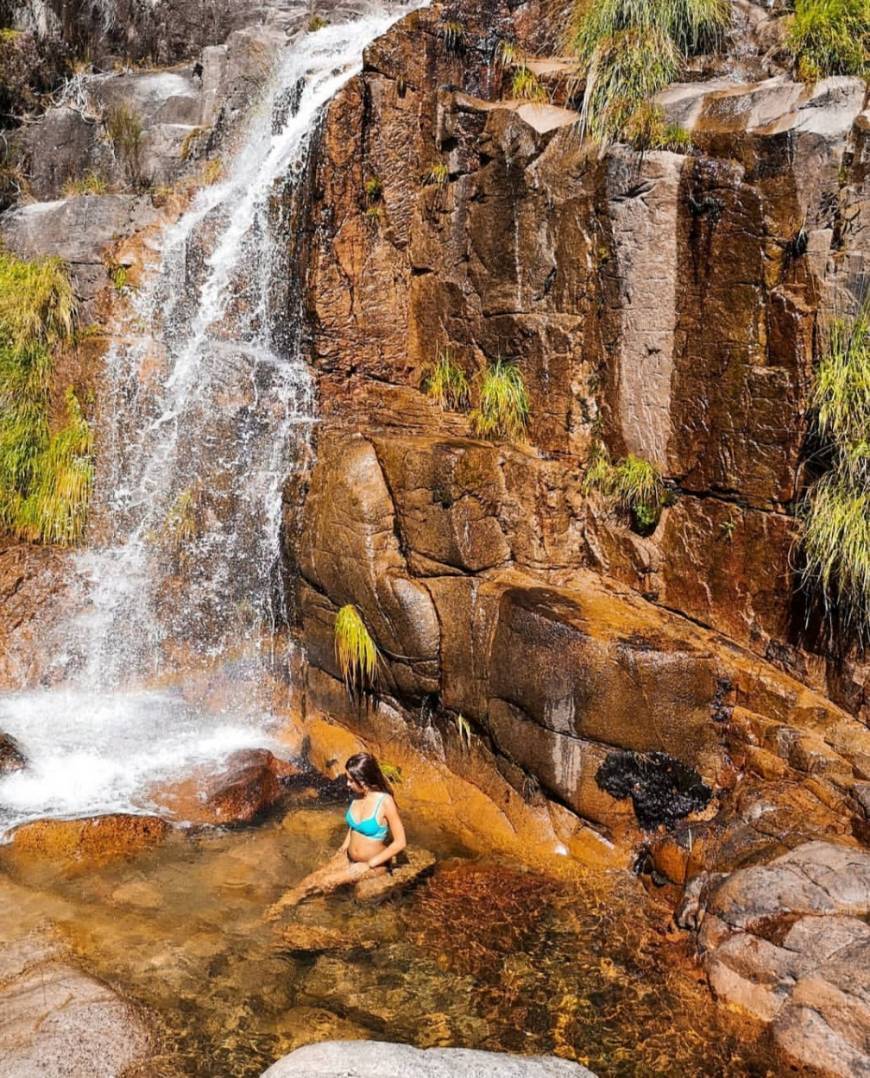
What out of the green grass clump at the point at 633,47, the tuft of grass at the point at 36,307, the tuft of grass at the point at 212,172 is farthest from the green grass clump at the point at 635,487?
the tuft of grass at the point at 212,172

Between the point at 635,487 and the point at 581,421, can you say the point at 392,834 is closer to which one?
the point at 635,487

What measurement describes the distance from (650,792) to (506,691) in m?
1.25

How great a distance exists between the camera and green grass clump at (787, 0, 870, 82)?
278 inches

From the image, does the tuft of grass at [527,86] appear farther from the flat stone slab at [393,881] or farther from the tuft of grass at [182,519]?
the flat stone slab at [393,881]

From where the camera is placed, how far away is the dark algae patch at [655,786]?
6.33 meters

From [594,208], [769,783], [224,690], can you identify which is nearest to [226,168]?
[594,208]

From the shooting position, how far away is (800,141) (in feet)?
21.4

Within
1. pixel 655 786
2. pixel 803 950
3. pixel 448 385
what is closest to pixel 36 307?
pixel 448 385

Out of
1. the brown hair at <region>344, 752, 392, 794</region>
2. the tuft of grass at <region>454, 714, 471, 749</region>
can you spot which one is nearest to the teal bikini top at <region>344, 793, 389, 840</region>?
the brown hair at <region>344, 752, 392, 794</region>

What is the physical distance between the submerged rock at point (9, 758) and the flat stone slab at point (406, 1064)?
4581 mm

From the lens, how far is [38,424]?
33.6ft

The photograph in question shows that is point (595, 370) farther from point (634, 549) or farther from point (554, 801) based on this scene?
point (554, 801)

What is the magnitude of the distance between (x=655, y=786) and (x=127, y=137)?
12.1 m

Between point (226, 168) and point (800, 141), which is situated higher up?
point (226, 168)
